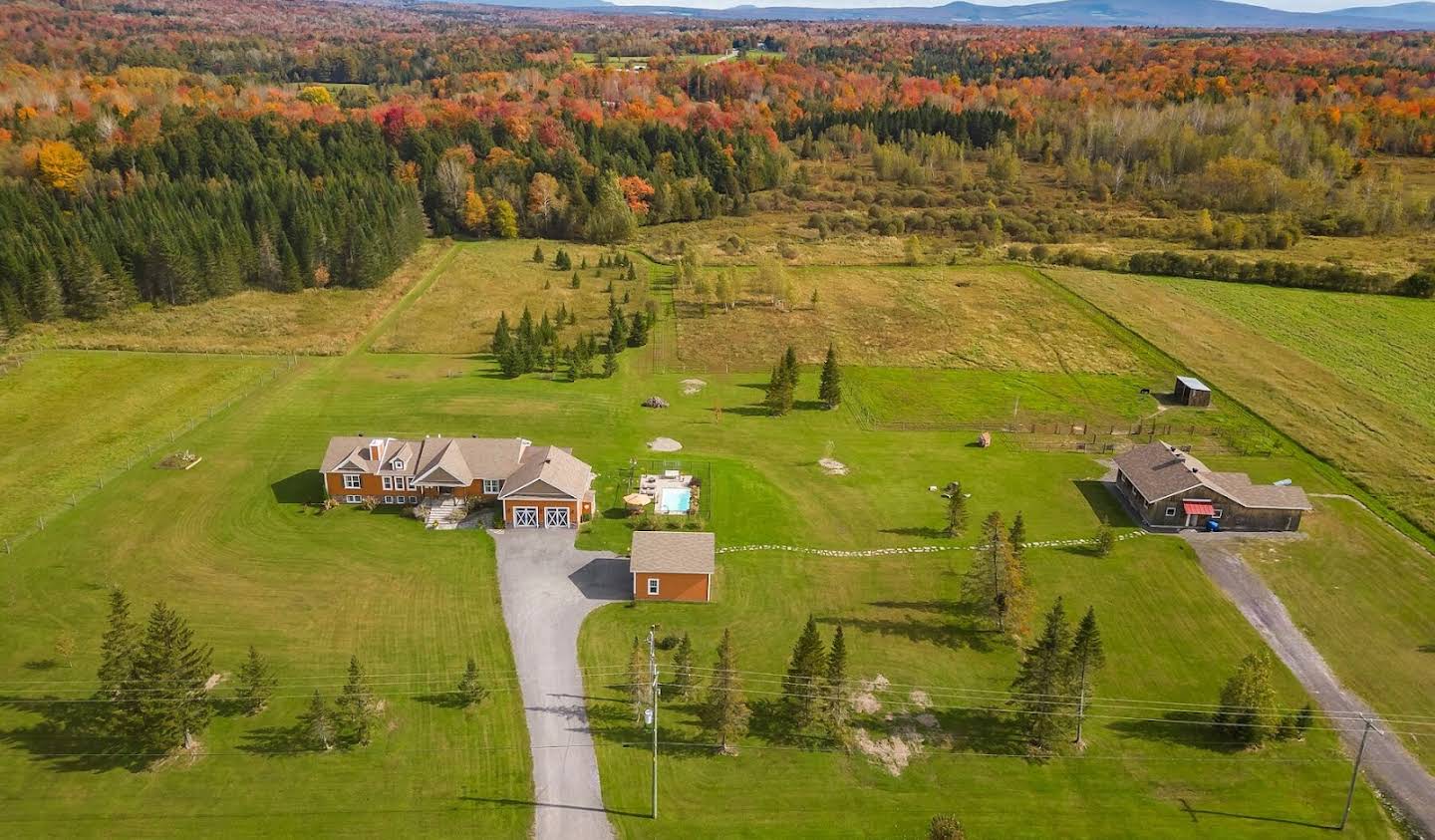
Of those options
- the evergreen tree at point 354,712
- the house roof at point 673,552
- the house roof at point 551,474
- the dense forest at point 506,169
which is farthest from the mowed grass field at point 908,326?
the evergreen tree at point 354,712

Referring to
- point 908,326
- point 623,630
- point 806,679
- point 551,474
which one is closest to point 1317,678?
point 806,679

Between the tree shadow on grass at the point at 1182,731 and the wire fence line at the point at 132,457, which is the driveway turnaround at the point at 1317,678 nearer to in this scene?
the tree shadow on grass at the point at 1182,731

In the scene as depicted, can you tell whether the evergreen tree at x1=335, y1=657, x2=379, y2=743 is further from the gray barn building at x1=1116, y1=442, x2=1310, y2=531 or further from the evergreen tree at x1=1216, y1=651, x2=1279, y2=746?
the gray barn building at x1=1116, y1=442, x2=1310, y2=531

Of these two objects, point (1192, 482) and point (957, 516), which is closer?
point (957, 516)

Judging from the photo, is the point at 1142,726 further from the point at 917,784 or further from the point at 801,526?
the point at 801,526

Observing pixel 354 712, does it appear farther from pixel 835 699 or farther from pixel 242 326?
pixel 242 326

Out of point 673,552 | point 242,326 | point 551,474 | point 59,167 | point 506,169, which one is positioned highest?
point 59,167

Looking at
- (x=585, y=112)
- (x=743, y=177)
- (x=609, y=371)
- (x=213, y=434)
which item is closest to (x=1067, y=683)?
(x=609, y=371)
